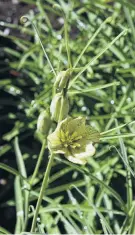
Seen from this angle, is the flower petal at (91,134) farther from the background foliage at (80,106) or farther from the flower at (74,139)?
the background foliage at (80,106)

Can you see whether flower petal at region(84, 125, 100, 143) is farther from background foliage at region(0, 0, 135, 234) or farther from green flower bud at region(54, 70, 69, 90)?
background foliage at region(0, 0, 135, 234)

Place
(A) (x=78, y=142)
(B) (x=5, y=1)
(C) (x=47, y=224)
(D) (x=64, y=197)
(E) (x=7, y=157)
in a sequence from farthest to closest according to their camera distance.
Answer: (B) (x=5, y=1)
(E) (x=7, y=157)
(D) (x=64, y=197)
(C) (x=47, y=224)
(A) (x=78, y=142)

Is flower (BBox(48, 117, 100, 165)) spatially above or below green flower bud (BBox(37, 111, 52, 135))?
below

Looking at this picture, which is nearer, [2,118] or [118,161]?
[118,161]

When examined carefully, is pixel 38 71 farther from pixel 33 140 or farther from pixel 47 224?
pixel 47 224

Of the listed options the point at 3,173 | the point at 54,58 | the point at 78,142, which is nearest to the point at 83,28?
the point at 54,58

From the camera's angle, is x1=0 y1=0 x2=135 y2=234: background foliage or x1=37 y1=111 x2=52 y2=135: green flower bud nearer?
x1=37 y1=111 x2=52 y2=135: green flower bud

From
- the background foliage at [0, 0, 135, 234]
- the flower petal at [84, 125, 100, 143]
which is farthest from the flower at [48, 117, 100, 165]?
the background foliage at [0, 0, 135, 234]

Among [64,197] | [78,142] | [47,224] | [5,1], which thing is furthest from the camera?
[5,1]

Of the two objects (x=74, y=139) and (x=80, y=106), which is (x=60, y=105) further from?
(x=80, y=106)
